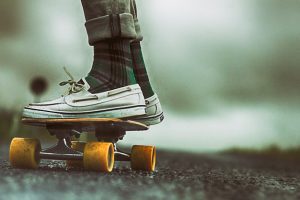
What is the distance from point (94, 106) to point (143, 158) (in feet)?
1.92

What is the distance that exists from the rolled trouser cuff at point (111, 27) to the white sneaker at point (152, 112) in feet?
1.55

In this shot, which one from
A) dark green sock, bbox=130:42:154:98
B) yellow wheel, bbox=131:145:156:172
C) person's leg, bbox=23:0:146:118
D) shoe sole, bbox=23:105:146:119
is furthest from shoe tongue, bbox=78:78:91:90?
yellow wheel, bbox=131:145:156:172

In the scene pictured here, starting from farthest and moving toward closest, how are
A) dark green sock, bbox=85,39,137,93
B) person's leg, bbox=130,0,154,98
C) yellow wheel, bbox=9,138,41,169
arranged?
person's leg, bbox=130,0,154,98 < dark green sock, bbox=85,39,137,93 < yellow wheel, bbox=9,138,41,169

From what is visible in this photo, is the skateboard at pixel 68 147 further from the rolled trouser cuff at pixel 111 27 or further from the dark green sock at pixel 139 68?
the rolled trouser cuff at pixel 111 27

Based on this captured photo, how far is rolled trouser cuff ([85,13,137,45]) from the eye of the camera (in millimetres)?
2656

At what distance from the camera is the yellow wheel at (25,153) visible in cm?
261

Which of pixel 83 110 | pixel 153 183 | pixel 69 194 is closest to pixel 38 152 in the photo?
pixel 83 110

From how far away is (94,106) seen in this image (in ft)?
8.55

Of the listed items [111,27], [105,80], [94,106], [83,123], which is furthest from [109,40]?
[83,123]

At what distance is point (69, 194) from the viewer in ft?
5.47

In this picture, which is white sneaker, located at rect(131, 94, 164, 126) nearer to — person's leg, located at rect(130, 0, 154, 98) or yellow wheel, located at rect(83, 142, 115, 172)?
person's leg, located at rect(130, 0, 154, 98)

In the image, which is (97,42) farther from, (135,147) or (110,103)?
(135,147)

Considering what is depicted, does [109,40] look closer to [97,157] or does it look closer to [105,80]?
[105,80]

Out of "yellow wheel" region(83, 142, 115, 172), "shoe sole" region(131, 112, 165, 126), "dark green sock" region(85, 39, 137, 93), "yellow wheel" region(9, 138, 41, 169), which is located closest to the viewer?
"yellow wheel" region(83, 142, 115, 172)
